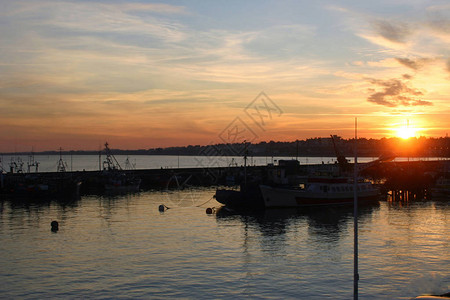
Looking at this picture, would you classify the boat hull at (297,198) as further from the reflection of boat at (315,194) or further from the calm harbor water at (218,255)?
the calm harbor water at (218,255)

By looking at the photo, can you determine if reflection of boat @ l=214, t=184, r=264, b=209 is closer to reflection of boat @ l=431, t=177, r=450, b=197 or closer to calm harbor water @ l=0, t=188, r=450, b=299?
calm harbor water @ l=0, t=188, r=450, b=299

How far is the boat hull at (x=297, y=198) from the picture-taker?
75.4m

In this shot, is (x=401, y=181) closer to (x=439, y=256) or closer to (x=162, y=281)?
(x=439, y=256)

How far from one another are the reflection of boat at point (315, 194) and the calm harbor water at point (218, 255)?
228 inches

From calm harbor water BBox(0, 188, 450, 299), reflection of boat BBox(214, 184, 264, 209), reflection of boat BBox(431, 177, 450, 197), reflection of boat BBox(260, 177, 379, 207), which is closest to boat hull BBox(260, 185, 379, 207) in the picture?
reflection of boat BBox(260, 177, 379, 207)

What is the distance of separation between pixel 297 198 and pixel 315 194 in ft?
12.1

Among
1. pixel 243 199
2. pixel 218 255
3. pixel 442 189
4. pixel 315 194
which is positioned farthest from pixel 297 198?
pixel 442 189

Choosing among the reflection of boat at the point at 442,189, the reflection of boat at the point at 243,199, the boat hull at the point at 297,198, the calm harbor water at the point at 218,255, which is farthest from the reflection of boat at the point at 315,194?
the reflection of boat at the point at 442,189

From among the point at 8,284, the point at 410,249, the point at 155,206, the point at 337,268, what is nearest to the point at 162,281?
the point at 8,284

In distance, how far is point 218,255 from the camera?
40.6 m

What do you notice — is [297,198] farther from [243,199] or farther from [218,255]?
[218,255]

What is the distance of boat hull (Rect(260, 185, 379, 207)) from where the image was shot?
75.4 meters

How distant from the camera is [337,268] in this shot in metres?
35.7

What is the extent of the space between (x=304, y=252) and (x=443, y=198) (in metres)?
67.7
